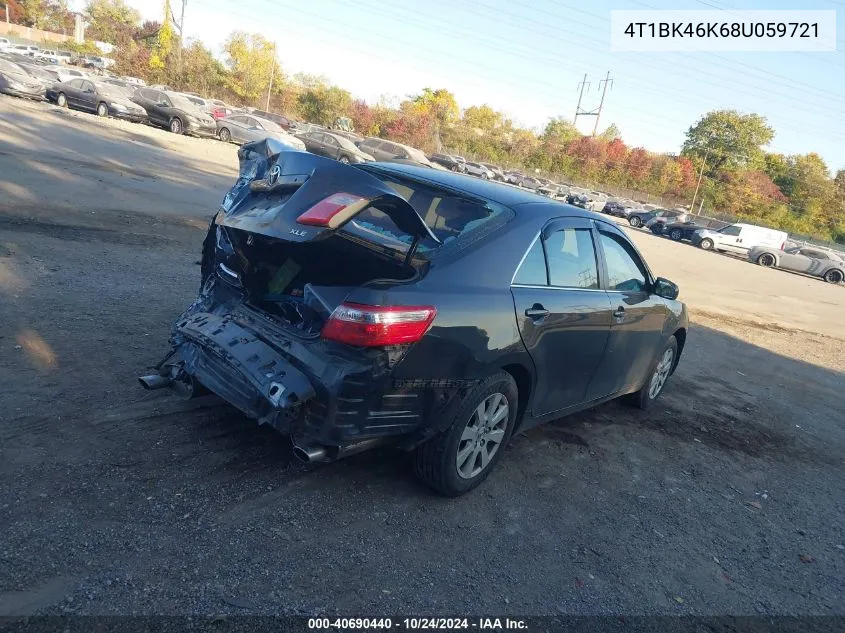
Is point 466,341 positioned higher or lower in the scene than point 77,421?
higher

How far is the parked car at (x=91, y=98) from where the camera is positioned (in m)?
27.3

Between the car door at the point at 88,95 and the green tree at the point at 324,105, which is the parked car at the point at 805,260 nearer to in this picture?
the car door at the point at 88,95

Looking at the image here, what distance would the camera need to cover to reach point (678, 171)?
255 feet

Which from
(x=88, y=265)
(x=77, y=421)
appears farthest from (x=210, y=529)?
(x=88, y=265)

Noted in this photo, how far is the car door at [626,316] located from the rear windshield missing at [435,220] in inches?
51.9

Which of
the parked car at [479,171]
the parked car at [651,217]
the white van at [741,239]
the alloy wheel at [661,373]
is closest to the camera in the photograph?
the alloy wheel at [661,373]

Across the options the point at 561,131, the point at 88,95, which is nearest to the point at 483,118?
the point at 561,131

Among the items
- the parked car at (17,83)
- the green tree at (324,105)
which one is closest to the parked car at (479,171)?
the green tree at (324,105)

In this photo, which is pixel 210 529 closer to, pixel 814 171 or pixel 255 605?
pixel 255 605

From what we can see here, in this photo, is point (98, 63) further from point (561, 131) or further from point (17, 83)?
Answer: point (561, 131)

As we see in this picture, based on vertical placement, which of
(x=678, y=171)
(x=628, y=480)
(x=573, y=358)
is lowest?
(x=628, y=480)

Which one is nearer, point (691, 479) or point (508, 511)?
point (508, 511)

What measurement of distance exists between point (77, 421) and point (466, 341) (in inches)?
93.6

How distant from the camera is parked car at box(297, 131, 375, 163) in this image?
1249 inches
